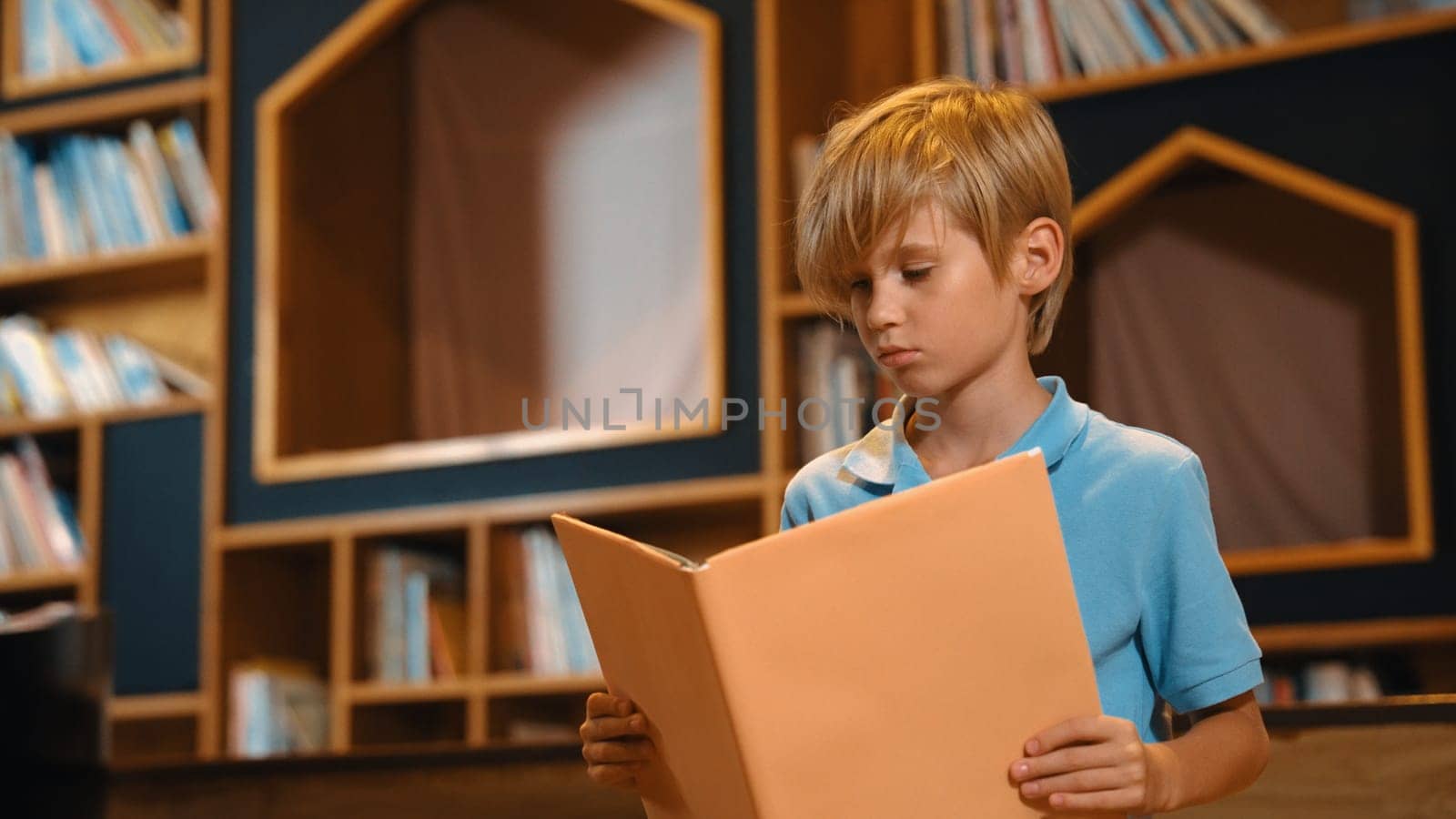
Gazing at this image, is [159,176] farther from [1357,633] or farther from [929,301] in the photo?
[929,301]

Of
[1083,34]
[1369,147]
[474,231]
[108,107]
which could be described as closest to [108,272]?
[108,107]

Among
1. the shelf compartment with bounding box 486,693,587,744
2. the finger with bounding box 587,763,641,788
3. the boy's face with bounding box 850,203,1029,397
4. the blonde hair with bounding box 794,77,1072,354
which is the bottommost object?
the shelf compartment with bounding box 486,693,587,744

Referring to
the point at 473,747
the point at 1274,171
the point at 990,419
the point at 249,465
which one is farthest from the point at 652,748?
the point at 249,465

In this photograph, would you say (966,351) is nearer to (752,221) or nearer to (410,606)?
(752,221)

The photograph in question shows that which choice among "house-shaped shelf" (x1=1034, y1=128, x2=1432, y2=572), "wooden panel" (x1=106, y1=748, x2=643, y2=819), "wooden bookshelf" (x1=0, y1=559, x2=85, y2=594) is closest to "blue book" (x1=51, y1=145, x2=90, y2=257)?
"wooden bookshelf" (x1=0, y1=559, x2=85, y2=594)

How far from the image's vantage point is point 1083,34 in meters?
2.70

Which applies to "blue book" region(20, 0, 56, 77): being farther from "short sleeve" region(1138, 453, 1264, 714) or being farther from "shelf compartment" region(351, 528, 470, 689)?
"short sleeve" region(1138, 453, 1264, 714)

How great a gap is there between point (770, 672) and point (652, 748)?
17 cm

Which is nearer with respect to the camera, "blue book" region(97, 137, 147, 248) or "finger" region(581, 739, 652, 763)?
"finger" region(581, 739, 652, 763)

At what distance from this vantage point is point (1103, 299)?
A: 2732 millimetres

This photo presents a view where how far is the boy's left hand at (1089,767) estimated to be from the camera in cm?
87

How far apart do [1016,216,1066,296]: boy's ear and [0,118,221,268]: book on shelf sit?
255 cm

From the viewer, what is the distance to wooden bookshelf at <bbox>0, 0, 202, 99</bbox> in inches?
132

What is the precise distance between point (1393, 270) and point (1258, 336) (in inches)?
9.0
